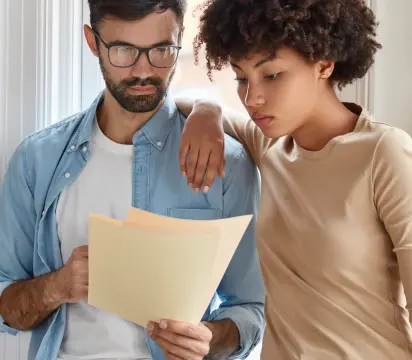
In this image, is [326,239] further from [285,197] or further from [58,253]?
[58,253]

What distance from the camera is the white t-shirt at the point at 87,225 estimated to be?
53.9 inches

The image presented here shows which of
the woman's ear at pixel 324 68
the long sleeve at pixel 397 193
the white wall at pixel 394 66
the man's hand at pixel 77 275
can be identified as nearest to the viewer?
the long sleeve at pixel 397 193

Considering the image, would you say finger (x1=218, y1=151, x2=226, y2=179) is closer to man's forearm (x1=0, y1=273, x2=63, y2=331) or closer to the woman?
the woman

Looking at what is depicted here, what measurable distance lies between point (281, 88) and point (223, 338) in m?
0.53

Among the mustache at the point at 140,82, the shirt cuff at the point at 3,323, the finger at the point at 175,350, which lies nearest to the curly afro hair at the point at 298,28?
the mustache at the point at 140,82

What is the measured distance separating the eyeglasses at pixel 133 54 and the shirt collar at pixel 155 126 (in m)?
0.14

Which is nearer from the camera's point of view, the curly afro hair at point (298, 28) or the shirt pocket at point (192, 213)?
the curly afro hair at point (298, 28)

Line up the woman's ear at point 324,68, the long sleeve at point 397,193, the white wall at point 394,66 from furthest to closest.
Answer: the white wall at point 394,66 → the woman's ear at point 324,68 → the long sleeve at point 397,193

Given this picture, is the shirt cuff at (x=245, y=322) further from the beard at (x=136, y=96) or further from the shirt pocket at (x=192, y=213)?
the beard at (x=136, y=96)

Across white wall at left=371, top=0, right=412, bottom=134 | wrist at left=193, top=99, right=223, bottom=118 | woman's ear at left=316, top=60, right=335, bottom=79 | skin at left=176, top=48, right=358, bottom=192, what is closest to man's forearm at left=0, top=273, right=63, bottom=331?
wrist at left=193, top=99, right=223, bottom=118

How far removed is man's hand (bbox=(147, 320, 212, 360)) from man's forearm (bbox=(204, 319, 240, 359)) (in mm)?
127

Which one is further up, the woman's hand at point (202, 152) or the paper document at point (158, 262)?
the woman's hand at point (202, 152)

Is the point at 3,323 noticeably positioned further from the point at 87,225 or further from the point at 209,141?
the point at 209,141

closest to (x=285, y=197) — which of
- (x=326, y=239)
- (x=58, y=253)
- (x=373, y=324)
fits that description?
(x=326, y=239)
